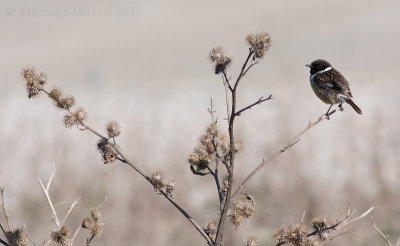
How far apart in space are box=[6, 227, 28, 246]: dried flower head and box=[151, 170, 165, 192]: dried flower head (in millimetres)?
542

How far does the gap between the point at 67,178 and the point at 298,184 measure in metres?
3.72

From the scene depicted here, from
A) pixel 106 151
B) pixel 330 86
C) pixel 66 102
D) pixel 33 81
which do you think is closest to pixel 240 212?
pixel 106 151

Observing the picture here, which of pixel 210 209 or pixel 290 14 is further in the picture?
pixel 290 14

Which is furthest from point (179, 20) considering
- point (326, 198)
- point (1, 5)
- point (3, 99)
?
point (326, 198)

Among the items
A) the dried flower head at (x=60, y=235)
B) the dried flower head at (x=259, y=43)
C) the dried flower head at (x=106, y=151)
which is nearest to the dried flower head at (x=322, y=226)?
the dried flower head at (x=259, y=43)

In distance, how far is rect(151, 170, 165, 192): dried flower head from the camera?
2463mm

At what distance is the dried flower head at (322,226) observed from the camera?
97.8 inches

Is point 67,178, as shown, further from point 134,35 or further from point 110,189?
point 134,35

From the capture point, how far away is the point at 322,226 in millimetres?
2520

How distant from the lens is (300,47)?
2841 centimetres

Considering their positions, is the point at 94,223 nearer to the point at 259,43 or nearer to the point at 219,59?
the point at 219,59

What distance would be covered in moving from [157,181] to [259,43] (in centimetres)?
64

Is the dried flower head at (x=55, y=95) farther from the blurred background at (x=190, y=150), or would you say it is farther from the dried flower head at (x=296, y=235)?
the blurred background at (x=190, y=150)

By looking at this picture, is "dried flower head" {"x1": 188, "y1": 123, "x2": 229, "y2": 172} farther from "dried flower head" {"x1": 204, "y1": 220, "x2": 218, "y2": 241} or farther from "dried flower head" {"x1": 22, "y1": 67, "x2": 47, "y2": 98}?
"dried flower head" {"x1": 22, "y1": 67, "x2": 47, "y2": 98}
